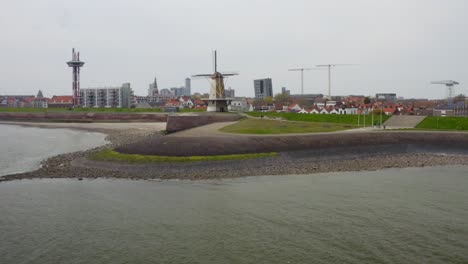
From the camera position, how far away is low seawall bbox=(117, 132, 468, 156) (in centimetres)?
4388

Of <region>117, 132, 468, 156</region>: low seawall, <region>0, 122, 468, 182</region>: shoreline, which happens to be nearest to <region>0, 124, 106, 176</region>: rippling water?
<region>0, 122, 468, 182</region>: shoreline

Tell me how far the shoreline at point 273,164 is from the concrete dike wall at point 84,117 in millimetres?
66132

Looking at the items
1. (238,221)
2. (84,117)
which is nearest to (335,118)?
(238,221)

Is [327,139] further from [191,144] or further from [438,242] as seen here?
[438,242]

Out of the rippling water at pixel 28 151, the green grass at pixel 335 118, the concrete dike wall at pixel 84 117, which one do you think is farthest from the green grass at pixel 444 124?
the concrete dike wall at pixel 84 117

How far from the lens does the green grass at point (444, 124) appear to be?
6191 centimetres

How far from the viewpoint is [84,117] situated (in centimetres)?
12250

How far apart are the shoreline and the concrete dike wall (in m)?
66.1

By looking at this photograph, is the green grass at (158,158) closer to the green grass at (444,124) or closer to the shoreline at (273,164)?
the shoreline at (273,164)

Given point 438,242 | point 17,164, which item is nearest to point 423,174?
point 438,242

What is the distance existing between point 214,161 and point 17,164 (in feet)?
73.3

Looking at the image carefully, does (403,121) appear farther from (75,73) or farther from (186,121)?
(75,73)

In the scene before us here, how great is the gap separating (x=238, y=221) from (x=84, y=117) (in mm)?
107724

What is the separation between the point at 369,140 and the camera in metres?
50.5
